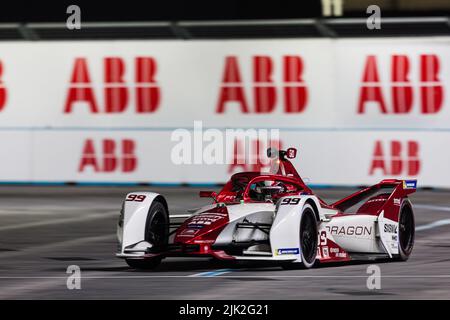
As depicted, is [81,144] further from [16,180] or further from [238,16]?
[238,16]

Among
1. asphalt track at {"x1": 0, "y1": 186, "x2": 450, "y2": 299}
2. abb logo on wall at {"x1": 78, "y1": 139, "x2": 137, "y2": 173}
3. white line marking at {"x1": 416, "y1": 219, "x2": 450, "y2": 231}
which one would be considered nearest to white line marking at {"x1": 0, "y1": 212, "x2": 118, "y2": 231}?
asphalt track at {"x1": 0, "y1": 186, "x2": 450, "y2": 299}

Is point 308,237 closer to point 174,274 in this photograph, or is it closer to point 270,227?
point 270,227

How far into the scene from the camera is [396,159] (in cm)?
2703

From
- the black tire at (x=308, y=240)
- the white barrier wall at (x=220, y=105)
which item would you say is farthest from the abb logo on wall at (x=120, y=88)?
the black tire at (x=308, y=240)

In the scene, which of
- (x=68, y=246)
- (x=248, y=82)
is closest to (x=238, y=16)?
(x=248, y=82)

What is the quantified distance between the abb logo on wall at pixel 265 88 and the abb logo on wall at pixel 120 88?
1544 mm

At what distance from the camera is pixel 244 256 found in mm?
12945

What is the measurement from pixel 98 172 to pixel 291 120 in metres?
4.29

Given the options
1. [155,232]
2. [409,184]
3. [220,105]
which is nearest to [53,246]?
[155,232]

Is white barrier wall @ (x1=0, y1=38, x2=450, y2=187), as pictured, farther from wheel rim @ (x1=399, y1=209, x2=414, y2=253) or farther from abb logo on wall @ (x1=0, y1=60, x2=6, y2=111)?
wheel rim @ (x1=399, y1=209, x2=414, y2=253)

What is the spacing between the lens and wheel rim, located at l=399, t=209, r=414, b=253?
47.8ft

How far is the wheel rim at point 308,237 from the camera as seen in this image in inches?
518

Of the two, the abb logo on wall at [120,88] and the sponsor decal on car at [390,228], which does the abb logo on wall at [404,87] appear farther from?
the sponsor decal on car at [390,228]

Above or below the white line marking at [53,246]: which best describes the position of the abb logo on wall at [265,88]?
above
